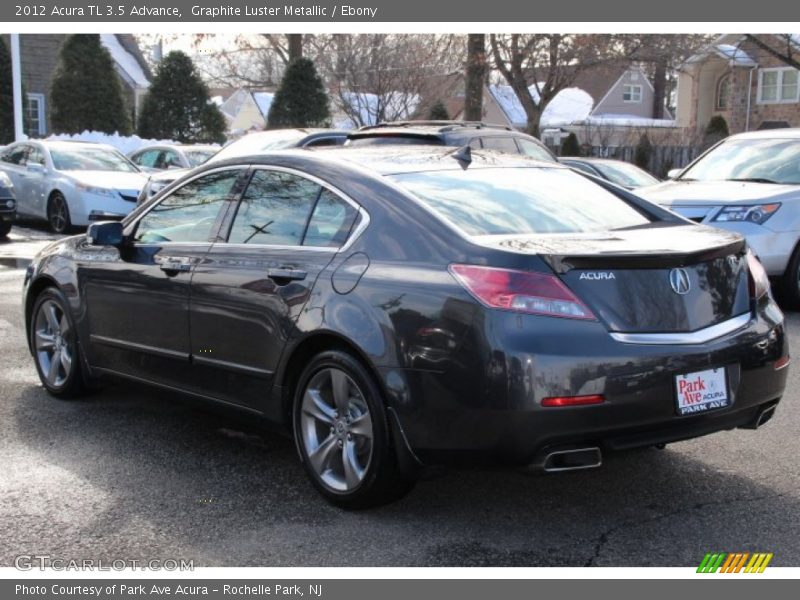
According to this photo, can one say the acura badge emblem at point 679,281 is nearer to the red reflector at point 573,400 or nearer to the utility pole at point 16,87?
the red reflector at point 573,400

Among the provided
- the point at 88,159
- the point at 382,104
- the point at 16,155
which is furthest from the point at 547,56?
the point at 16,155

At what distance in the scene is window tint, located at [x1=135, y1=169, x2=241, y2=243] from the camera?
535 cm

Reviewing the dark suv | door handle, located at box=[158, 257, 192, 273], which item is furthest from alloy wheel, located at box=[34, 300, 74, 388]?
the dark suv

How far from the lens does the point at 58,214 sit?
1644 cm

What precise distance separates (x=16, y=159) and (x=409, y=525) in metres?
15.4

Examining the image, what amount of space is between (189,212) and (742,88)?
40114mm

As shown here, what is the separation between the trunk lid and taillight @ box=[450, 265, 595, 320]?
0.05 m

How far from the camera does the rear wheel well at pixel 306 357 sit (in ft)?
14.2

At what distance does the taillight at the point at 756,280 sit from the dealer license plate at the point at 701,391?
23.5 inches

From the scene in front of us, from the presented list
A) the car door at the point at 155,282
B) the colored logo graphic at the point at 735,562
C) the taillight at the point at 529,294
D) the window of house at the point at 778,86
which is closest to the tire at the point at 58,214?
the car door at the point at 155,282

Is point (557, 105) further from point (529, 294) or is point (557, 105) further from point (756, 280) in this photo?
point (529, 294)

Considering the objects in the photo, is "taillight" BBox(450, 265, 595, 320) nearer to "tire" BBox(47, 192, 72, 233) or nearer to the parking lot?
the parking lot

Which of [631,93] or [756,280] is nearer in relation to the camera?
[756,280]

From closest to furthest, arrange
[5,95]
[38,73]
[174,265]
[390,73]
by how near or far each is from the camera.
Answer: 1. [174,265]
2. [390,73]
3. [5,95]
4. [38,73]
